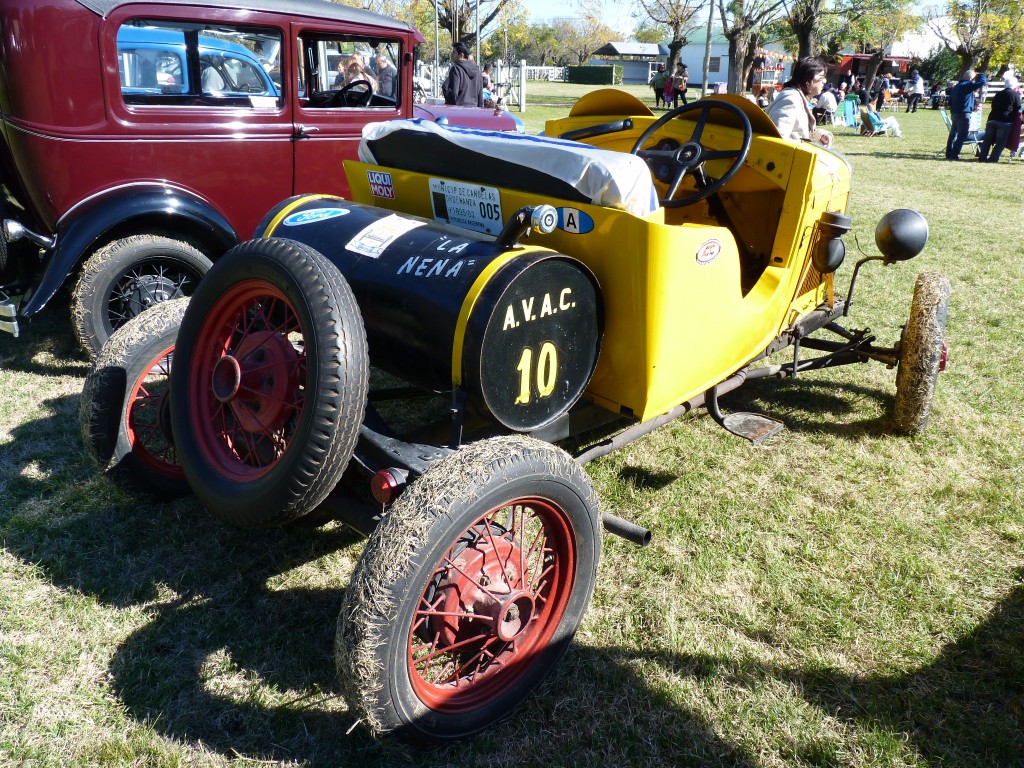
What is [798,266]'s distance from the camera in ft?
11.0

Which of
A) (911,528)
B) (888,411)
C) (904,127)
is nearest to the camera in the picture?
(911,528)

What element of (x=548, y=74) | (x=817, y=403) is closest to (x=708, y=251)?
(x=817, y=403)

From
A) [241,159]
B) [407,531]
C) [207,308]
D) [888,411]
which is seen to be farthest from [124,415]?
[888,411]

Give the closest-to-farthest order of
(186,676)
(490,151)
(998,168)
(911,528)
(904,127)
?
(186,676)
(490,151)
(911,528)
(998,168)
(904,127)

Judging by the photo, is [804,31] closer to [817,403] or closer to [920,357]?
[817,403]

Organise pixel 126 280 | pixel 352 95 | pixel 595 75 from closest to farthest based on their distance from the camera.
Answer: pixel 126 280 → pixel 352 95 → pixel 595 75

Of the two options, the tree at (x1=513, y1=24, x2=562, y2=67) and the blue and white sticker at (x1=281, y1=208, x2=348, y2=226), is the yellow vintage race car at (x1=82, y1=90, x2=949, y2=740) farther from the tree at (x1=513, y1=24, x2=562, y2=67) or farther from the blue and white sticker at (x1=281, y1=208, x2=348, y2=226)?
the tree at (x1=513, y1=24, x2=562, y2=67)

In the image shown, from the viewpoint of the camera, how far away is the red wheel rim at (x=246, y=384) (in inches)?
86.0

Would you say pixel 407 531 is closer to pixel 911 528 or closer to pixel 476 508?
pixel 476 508

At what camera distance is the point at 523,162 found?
2535 mm

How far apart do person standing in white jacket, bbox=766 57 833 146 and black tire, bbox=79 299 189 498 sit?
16.7ft

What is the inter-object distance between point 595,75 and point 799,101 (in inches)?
2228

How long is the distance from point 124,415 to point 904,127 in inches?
1039

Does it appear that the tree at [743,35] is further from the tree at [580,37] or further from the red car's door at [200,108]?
the tree at [580,37]
